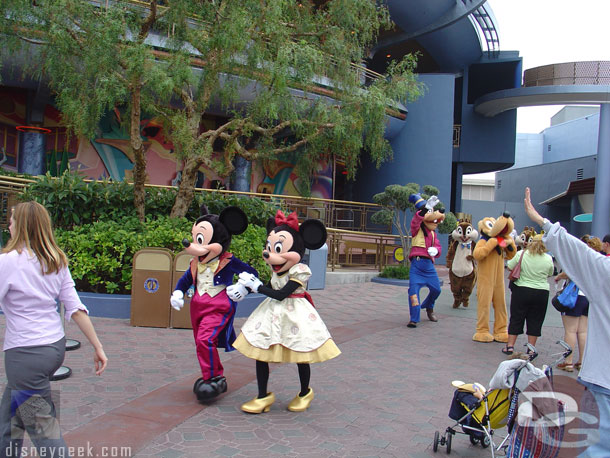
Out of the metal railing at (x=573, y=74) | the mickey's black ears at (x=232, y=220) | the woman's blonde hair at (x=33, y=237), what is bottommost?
→ the woman's blonde hair at (x=33, y=237)

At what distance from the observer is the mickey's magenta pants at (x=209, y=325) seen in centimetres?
463

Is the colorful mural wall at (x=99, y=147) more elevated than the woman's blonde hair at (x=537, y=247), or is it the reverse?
the colorful mural wall at (x=99, y=147)

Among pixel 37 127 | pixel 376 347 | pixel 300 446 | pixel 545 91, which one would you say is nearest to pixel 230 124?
pixel 376 347

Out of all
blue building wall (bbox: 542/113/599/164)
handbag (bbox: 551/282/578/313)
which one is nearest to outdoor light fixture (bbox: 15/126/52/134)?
handbag (bbox: 551/282/578/313)

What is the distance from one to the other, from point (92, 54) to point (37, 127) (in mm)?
7968

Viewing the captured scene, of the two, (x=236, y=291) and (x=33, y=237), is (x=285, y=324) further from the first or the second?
(x=33, y=237)

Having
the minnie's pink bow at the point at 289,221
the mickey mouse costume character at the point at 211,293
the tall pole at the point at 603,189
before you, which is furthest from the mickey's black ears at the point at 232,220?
the tall pole at the point at 603,189

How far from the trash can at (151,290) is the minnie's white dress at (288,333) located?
3.19m

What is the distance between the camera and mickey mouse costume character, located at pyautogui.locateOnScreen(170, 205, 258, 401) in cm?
463

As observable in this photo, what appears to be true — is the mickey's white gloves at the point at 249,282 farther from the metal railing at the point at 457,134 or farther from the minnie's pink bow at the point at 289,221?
the metal railing at the point at 457,134

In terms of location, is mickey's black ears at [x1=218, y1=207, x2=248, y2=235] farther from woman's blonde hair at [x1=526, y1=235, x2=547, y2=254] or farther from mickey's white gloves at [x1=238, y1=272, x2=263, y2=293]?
woman's blonde hair at [x1=526, y1=235, x2=547, y2=254]

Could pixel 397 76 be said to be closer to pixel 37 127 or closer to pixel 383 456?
pixel 383 456

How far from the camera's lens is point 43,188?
8703 millimetres

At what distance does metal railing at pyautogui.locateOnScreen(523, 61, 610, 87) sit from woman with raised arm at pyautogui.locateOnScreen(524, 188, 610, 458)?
23.0 m
